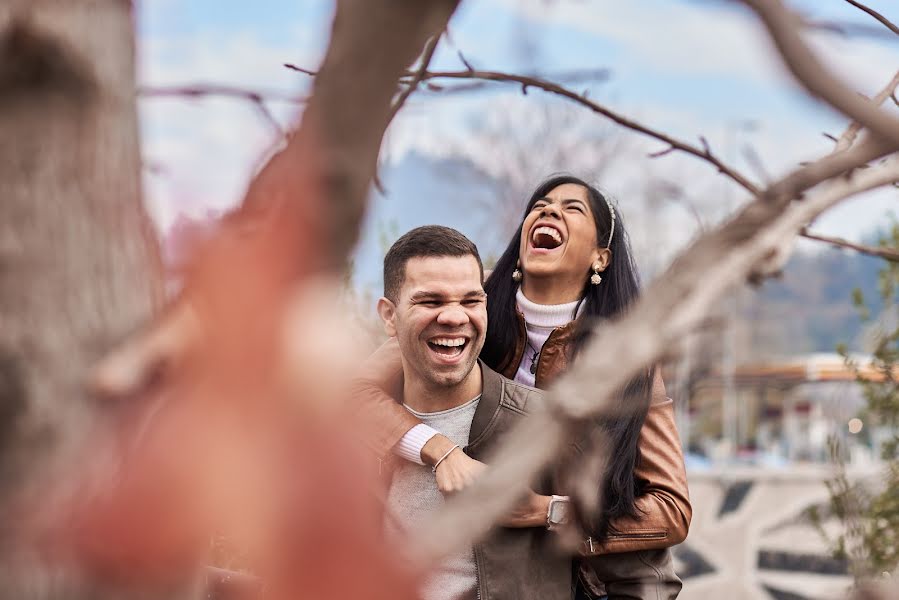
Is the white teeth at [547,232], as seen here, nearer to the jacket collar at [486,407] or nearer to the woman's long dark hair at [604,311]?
the woman's long dark hair at [604,311]

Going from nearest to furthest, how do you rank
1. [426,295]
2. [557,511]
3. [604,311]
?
[557,511], [426,295], [604,311]

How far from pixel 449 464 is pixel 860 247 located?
0.89 m

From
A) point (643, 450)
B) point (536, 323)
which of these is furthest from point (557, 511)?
point (536, 323)

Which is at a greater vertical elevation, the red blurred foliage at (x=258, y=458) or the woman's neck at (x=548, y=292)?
the red blurred foliage at (x=258, y=458)

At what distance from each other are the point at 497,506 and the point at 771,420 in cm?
1826

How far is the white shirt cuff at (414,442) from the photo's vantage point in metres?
2.00

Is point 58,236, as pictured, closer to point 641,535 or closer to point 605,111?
point 605,111

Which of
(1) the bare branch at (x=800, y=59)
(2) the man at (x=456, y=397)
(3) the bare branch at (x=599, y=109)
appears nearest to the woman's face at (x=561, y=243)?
(2) the man at (x=456, y=397)

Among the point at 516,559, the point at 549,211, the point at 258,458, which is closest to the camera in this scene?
the point at 258,458

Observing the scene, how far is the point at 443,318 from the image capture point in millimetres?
2023

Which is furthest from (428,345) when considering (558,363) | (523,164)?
(523,164)

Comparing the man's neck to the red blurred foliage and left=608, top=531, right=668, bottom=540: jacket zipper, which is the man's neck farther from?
the red blurred foliage

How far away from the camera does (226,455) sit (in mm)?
450

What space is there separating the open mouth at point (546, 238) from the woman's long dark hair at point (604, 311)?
0.35 ft
